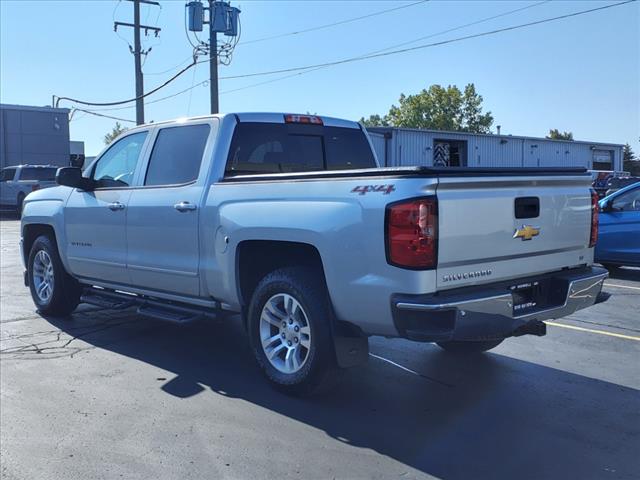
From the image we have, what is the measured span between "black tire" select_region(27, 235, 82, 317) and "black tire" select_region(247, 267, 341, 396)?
131 inches

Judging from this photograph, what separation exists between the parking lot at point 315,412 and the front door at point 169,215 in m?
0.79

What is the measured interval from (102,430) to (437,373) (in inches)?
105

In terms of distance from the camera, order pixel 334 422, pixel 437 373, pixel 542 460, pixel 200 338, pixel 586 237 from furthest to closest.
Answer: pixel 200 338
pixel 437 373
pixel 586 237
pixel 334 422
pixel 542 460

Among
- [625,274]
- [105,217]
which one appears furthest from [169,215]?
[625,274]

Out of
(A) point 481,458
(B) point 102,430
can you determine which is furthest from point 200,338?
(A) point 481,458

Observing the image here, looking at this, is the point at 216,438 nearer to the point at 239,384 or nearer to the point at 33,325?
the point at 239,384

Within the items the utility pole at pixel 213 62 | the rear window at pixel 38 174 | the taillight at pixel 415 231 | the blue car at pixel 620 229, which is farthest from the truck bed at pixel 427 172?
the rear window at pixel 38 174

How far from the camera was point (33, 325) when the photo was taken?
708cm

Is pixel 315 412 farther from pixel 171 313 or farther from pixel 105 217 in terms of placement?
pixel 105 217

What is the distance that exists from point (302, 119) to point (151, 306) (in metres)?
2.26

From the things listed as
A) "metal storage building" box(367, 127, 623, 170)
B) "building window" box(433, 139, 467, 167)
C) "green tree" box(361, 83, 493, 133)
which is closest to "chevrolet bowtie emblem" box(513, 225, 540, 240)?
"metal storage building" box(367, 127, 623, 170)

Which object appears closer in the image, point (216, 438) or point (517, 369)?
point (216, 438)

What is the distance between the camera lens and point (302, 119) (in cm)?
604

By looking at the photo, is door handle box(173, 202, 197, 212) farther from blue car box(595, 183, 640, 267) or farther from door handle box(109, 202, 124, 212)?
blue car box(595, 183, 640, 267)
